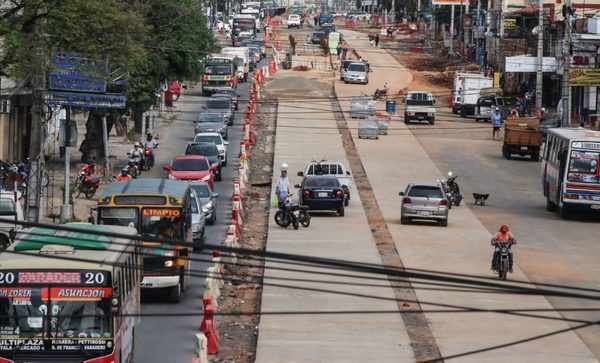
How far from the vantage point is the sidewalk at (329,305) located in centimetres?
2306

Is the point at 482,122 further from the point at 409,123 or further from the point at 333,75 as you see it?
the point at 333,75

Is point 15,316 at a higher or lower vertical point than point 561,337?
higher

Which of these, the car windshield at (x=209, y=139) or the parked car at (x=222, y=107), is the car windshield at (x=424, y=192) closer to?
the car windshield at (x=209, y=139)

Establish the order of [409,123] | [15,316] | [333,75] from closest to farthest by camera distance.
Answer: [15,316]
[409,123]
[333,75]

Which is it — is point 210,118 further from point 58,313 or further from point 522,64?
point 58,313

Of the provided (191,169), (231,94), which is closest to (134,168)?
(191,169)

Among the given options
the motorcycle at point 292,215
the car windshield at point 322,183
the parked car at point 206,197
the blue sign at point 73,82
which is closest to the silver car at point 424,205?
the car windshield at point 322,183

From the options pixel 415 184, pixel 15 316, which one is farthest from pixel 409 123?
pixel 15 316

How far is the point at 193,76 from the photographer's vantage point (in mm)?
60438

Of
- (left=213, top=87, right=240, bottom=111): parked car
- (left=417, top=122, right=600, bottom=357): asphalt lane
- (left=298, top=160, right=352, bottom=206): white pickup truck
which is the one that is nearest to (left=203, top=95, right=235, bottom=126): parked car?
(left=213, top=87, right=240, bottom=111): parked car

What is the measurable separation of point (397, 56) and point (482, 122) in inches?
1703

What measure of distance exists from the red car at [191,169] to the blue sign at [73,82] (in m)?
6.26

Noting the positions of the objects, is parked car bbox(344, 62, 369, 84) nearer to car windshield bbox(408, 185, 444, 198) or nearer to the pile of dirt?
the pile of dirt

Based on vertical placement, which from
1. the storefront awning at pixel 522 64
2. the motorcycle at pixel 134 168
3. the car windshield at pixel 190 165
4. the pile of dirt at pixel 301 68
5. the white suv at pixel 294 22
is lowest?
the motorcycle at pixel 134 168
